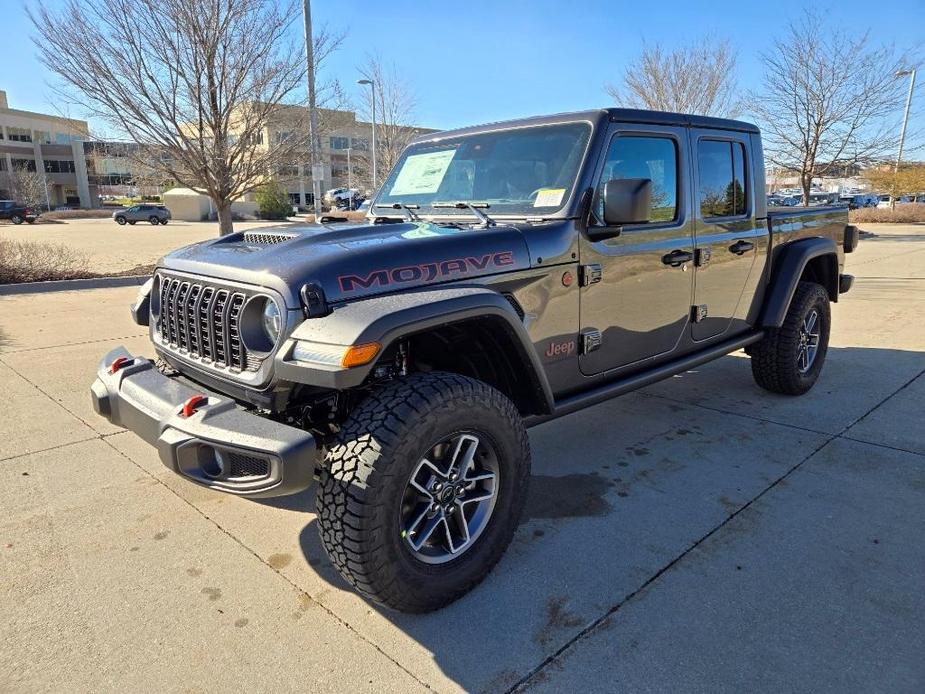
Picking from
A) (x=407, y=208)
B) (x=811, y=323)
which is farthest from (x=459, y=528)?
(x=811, y=323)

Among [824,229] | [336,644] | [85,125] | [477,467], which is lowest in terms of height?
[336,644]

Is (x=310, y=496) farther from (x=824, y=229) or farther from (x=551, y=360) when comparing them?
(x=824, y=229)

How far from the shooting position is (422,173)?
3.81m

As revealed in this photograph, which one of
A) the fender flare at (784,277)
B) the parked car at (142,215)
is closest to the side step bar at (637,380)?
the fender flare at (784,277)

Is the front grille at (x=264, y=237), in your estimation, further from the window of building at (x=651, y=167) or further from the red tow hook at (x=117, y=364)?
the window of building at (x=651, y=167)

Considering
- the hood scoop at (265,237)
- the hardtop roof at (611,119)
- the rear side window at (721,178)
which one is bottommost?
the hood scoop at (265,237)

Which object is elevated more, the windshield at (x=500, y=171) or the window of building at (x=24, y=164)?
the window of building at (x=24, y=164)

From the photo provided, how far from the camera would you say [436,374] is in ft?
8.11

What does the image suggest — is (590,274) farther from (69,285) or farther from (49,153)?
(49,153)

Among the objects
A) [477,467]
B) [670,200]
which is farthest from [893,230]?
[477,467]

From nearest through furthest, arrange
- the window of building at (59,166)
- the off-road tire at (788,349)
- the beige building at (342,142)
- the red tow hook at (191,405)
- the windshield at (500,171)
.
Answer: the red tow hook at (191,405), the windshield at (500,171), the off-road tire at (788,349), the beige building at (342,142), the window of building at (59,166)

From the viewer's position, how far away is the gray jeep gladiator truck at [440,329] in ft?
7.24

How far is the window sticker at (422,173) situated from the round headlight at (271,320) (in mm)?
1516

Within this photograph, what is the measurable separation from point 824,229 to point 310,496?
4.44 m
